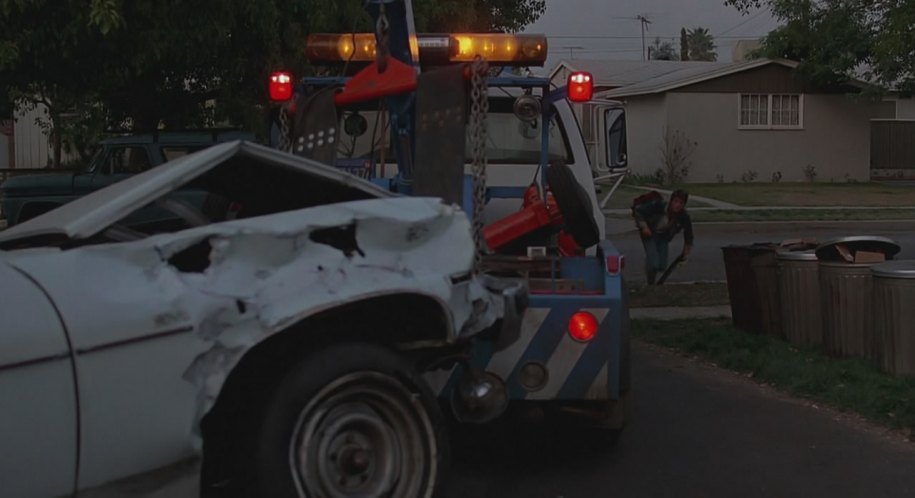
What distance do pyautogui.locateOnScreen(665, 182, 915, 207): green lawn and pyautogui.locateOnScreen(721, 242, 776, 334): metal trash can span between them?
59.5 ft

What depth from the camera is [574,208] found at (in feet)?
21.2

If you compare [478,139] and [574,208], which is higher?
[478,139]

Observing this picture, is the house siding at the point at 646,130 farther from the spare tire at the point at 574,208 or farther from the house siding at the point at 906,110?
the spare tire at the point at 574,208

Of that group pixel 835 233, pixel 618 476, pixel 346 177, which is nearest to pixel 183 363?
pixel 346 177

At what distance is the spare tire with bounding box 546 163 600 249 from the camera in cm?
645

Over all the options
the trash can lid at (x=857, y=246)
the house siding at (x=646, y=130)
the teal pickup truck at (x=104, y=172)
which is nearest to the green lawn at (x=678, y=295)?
the trash can lid at (x=857, y=246)

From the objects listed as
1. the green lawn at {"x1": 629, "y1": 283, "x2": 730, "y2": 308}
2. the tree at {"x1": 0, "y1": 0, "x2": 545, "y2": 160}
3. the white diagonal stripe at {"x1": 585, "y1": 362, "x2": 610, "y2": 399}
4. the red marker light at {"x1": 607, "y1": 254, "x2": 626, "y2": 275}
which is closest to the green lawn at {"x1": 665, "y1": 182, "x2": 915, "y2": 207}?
the green lawn at {"x1": 629, "y1": 283, "x2": 730, "y2": 308}

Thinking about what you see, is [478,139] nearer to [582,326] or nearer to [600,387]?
[582,326]

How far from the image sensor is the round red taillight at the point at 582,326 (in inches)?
230

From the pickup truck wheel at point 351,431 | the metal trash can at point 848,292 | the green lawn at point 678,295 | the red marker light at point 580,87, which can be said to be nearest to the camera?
the pickup truck wheel at point 351,431

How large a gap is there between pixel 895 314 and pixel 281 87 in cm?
467

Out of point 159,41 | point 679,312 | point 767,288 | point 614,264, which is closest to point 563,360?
point 614,264

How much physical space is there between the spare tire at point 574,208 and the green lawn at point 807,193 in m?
23.1

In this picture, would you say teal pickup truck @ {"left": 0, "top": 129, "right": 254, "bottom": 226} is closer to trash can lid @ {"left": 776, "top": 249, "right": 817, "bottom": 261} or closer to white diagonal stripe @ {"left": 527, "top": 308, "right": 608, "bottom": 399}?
trash can lid @ {"left": 776, "top": 249, "right": 817, "bottom": 261}
